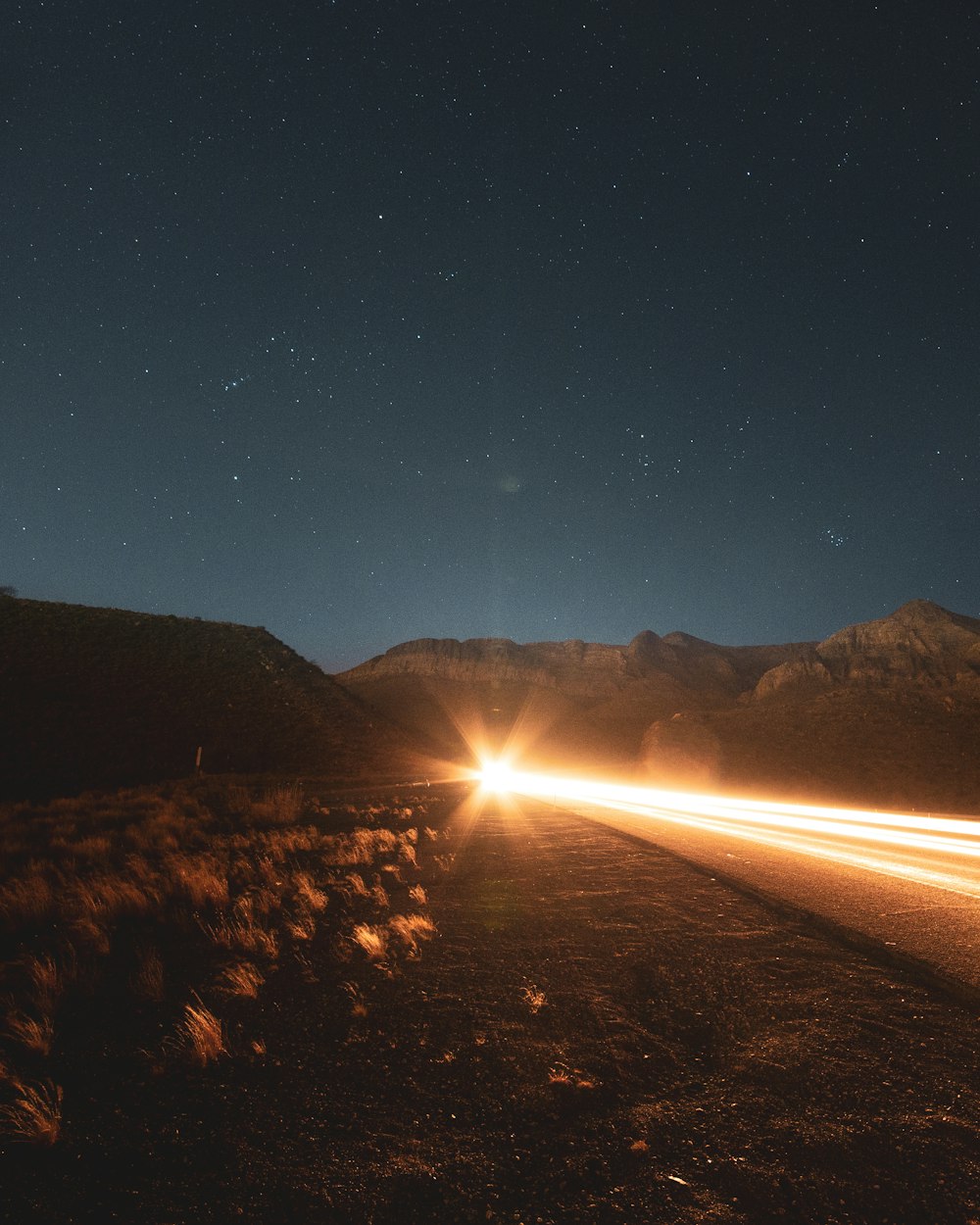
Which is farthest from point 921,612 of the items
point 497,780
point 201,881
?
point 201,881

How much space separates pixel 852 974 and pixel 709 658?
482ft

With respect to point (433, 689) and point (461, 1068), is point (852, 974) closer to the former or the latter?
point (461, 1068)

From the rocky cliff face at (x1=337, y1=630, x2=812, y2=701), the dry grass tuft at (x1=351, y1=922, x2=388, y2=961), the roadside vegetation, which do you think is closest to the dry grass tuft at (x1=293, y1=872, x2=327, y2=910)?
the roadside vegetation

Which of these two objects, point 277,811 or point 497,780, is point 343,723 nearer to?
point 497,780

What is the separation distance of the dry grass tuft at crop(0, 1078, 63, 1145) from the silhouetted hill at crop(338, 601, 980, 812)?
3486cm

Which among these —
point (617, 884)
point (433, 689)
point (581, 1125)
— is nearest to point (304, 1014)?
point (581, 1125)

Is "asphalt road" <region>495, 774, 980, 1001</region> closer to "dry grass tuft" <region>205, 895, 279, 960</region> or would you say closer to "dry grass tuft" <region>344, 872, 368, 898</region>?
"dry grass tuft" <region>344, 872, 368, 898</region>

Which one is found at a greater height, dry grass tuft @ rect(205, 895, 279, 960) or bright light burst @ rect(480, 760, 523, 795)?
dry grass tuft @ rect(205, 895, 279, 960)

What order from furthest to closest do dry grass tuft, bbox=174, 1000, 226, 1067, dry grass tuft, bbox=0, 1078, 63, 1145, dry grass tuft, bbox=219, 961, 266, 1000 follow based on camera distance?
dry grass tuft, bbox=219, 961, 266, 1000, dry grass tuft, bbox=174, 1000, 226, 1067, dry grass tuft, bbox=0, 1078, 63, 1145

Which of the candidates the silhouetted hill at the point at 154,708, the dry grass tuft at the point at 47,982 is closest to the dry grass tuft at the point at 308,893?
the dry grass tuft at the point at 47,982

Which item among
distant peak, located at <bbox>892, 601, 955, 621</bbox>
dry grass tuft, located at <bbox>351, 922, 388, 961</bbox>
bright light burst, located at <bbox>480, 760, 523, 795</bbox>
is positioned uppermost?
distant peak, located at <bbox>892, 601, 955, 621</bbox>

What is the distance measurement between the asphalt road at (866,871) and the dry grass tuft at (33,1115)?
6.30 metres

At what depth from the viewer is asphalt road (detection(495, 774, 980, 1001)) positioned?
545 cm

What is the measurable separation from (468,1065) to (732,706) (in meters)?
97.6
